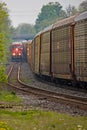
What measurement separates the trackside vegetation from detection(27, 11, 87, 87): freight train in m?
7.19

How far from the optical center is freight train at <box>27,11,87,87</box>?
21.3 metres

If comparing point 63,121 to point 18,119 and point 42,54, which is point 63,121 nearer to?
point 18,119

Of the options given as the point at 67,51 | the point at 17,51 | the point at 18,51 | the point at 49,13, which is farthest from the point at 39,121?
the point at 49,13

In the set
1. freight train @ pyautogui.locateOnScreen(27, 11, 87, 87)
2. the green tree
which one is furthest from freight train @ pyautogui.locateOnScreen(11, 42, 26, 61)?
the green tree

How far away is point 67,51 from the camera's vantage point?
2438 centimetres

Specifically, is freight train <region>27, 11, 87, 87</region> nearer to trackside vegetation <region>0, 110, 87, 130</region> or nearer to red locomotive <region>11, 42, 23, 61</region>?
trackside vegetation <region>0, 110, 87, 130</region>

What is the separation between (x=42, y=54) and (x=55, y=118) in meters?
20.3

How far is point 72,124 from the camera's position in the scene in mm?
11664

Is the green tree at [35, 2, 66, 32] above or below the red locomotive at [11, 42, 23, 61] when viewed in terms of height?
above

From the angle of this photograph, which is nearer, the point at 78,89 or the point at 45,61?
the point at 78,89

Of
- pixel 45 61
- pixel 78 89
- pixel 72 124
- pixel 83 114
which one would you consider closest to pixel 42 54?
pixel 45 61

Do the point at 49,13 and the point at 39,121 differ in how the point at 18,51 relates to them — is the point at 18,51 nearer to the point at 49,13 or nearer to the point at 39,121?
the point at 39,121

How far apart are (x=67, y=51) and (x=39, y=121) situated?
1231 cm

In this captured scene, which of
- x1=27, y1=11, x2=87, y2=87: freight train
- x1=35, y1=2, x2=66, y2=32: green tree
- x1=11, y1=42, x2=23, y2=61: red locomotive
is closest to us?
x1=27, y1=11, x2=87, y2=87: freight train
